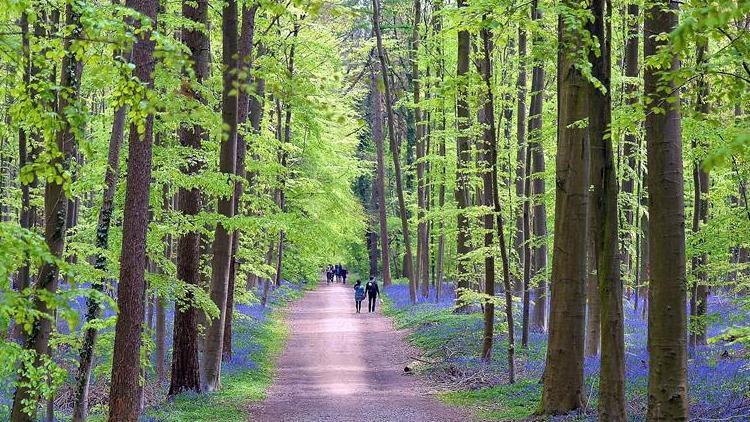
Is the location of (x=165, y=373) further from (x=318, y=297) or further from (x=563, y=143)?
(x=318, y=297)

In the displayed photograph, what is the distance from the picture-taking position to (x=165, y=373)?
57.4 ft

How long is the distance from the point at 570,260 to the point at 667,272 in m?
3.87

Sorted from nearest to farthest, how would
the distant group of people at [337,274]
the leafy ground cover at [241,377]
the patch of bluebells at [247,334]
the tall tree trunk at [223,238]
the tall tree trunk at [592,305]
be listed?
the leafy ground cover at [241,377] → the tall tree trunk at [223,238] → the tall tree trunk at [592,305] → the patch of bluebells at [247,334] → the distant group of people at [337,274]

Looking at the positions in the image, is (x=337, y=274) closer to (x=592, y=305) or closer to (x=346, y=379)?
(x=346, y=379)

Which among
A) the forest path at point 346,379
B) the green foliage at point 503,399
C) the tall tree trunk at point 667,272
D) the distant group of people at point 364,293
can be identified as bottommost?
the forest path at point 346,379

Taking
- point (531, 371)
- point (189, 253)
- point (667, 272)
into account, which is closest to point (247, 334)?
point (189, 253)

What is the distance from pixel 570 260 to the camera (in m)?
11.0

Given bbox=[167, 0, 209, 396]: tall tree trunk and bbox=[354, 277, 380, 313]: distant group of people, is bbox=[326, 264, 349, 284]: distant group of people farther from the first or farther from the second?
bbox=[167, 0, 209, 396]: tall tree trunk

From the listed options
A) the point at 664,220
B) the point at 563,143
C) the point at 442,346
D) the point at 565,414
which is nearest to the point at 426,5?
the point at 442,346

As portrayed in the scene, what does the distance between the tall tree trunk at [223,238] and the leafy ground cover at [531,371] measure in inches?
182

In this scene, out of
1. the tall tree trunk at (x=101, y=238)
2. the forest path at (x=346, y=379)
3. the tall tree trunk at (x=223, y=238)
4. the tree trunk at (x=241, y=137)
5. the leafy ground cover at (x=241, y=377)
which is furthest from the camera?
the tree trunk at (x=241, y=137)

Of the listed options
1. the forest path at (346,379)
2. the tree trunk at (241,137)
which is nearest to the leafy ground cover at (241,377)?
the forest path at (346,379)

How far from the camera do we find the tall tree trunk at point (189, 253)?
508 inches

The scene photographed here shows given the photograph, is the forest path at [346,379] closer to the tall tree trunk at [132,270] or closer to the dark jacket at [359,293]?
the dark jacket at [359,293]
